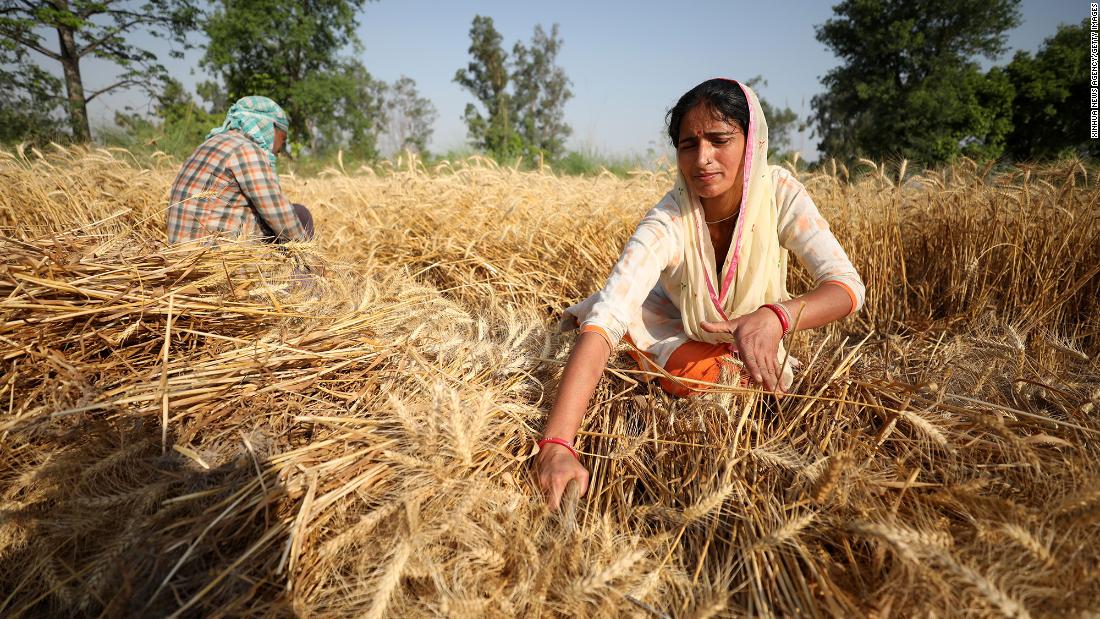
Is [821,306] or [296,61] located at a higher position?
[296,61]

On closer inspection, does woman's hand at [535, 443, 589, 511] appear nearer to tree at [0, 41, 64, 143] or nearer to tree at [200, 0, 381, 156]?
tree at [0, 41, 64, 143]

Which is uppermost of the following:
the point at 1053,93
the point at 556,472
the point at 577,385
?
the point at 1053,93

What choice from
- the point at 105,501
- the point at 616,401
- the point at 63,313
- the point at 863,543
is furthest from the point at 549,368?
the point at 63,313

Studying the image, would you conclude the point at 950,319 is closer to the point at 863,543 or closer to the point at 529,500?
the point at 863,543

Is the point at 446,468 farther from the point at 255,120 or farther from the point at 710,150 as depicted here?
the point at 255,120

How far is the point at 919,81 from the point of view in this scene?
→ 57.9 feet

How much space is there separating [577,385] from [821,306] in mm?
799

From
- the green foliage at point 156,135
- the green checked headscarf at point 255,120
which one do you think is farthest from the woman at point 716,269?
the green foliage at point 156,135

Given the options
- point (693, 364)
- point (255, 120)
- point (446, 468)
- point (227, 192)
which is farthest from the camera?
point (255, 120)

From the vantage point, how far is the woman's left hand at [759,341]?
51.6 inches

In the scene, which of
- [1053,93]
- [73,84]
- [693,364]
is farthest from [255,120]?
[1053,93]

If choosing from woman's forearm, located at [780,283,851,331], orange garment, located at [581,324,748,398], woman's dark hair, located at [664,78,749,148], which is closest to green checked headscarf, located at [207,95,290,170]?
woman's dark hair, located at [664,78,749,148]

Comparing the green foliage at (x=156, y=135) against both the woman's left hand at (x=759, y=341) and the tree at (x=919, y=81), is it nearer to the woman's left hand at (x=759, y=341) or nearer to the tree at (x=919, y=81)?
the woman's left hand at (x=759, y=341)

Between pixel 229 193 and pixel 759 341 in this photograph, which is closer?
pixel 759 341
